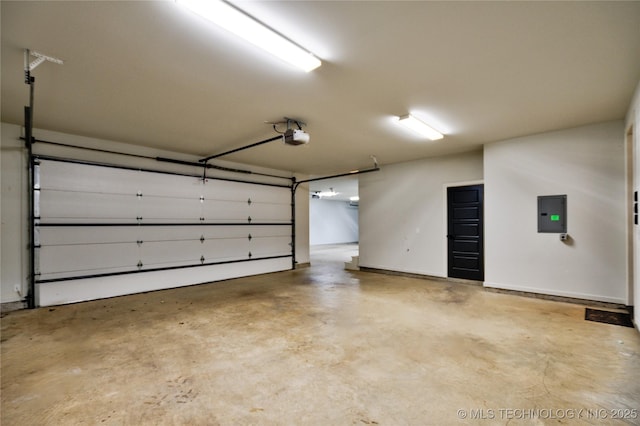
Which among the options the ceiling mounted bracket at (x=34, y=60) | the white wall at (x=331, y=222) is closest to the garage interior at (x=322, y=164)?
the ceiling mounted bracket at (x=34, y=60)

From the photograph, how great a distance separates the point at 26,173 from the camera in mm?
4273

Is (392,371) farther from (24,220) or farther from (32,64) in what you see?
(24,220)

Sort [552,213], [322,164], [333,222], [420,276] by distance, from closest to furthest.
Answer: [552,213] → [420,276] → [322,164] → [333,222]

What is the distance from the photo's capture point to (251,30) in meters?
2.09

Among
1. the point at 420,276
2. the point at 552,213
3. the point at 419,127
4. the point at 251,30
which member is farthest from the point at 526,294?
the point at 251,30

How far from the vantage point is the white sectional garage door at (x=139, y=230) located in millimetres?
4449

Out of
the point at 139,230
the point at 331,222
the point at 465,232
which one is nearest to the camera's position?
the point at 139,230

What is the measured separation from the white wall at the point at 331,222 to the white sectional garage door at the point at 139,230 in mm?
7570

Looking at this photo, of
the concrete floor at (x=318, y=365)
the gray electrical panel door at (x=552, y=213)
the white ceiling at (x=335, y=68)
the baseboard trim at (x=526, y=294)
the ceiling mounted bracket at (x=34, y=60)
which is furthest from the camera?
the gray electrical panel door at (x=552, y=213)

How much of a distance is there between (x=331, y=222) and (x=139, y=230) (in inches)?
449

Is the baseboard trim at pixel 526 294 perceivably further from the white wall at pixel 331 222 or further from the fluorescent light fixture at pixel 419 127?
the white wall at pixel 331 222

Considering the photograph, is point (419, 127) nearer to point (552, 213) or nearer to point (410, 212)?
point (552, 213)


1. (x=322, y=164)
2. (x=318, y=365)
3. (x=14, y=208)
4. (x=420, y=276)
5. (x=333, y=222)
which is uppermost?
(x=322, y=164)

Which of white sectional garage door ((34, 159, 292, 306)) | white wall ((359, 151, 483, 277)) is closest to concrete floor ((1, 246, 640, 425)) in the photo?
white sectional garage door ((34, 159, 292, 306))
